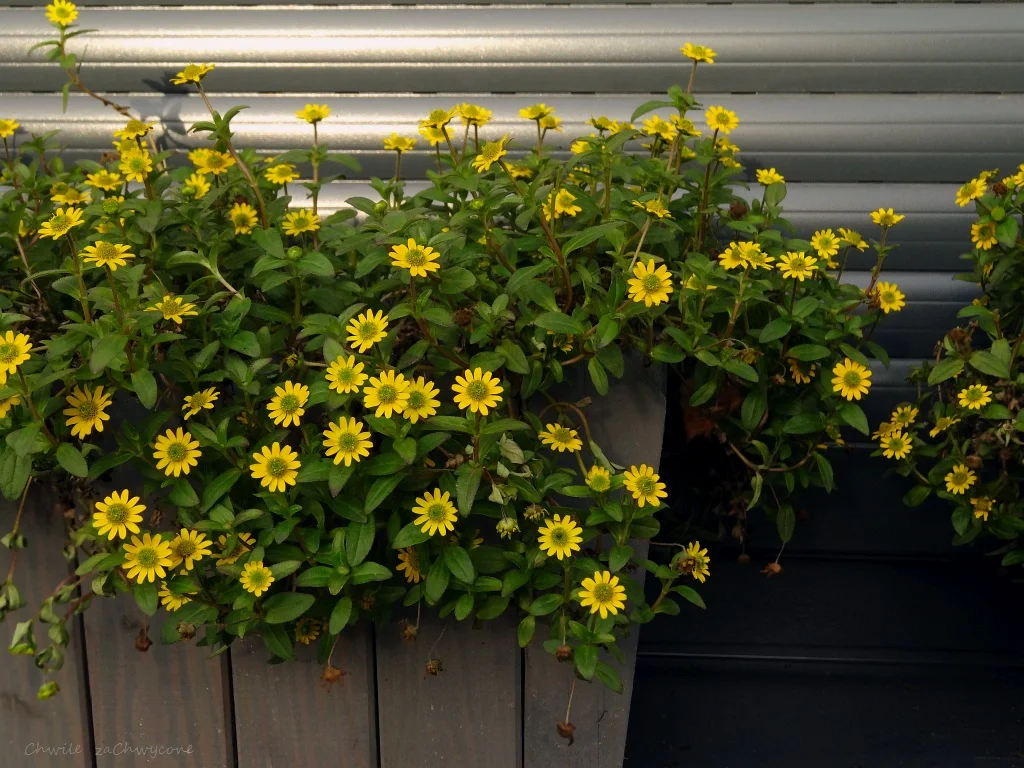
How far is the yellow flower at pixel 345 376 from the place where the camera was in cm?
136

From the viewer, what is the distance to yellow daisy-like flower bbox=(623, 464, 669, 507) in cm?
148

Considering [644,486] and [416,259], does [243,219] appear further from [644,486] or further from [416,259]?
[644,486]

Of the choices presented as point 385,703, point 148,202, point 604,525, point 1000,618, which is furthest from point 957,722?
point 148,202

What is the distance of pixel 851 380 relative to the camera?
1611 mm

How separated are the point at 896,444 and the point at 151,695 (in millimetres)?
1490

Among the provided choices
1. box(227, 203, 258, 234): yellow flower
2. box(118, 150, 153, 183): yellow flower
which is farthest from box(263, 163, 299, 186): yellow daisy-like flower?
box(118, 150, 153, 183): yellow flower

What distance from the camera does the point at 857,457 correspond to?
85.4 inches

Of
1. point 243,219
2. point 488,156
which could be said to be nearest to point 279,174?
point 243,219

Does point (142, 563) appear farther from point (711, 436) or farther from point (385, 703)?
point (711, 436)

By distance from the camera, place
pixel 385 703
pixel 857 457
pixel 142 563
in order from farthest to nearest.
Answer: pixel 857 457 < pixel 385 703 < pixel 142 563

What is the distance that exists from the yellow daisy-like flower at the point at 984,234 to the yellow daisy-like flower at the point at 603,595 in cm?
98

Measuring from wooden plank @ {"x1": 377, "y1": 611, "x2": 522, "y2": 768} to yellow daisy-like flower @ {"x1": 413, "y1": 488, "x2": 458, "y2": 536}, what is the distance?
11.6 inches

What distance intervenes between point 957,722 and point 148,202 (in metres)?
2.28

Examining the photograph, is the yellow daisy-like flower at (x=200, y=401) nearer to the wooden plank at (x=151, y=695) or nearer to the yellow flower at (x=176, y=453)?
the yellow flower at (x=176, y=453)
